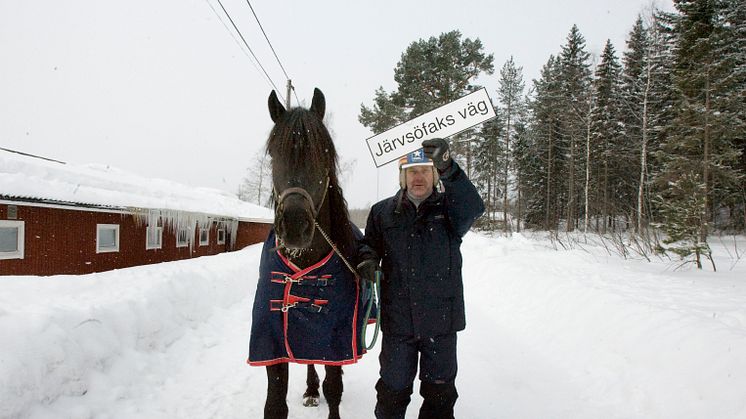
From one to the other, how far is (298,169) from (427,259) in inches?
36.7

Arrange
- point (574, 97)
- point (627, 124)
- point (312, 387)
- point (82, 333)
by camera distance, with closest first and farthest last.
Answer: point (82, 333), point (312, 387), point (627, 124), point (574, 97)

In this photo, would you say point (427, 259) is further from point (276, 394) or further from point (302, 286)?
point (276, 394)

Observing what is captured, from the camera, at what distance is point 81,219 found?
961 cm

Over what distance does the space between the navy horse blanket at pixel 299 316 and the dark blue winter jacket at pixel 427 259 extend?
284mm

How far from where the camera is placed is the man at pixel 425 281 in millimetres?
2057

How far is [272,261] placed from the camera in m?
2.18

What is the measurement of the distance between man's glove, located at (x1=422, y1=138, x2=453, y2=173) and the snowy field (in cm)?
199

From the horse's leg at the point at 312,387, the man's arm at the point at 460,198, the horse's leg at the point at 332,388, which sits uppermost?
the man's arm at the point at 460,198

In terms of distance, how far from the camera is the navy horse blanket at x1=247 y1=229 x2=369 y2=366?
2.09 metres

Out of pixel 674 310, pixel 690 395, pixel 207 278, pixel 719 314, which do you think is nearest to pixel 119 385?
pixel 207 278

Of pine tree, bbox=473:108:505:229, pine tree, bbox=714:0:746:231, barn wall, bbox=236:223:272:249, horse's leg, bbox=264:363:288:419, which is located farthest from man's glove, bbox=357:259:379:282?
pine tree, bbox=473:108:505:229

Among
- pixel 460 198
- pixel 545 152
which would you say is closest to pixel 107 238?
pixel 460 198

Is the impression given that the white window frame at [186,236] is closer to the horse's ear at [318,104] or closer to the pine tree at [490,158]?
the horse's ear at [318,104]

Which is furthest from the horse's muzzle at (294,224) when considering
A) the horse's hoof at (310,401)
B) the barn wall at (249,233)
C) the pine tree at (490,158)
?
the pine tree at (490,158)
